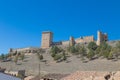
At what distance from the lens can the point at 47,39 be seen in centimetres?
10500

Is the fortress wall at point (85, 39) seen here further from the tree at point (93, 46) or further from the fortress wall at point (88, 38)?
the tree at point (93, 46)

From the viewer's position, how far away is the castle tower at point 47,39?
103 metres

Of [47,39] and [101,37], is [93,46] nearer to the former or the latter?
[101,37]

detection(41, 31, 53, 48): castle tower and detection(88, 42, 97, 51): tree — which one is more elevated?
detection(41, 31, 53, 48): castle tower

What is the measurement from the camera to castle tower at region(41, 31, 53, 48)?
103 metres

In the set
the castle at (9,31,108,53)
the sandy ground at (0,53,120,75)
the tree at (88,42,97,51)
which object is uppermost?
the castle at (9,31,108,53)

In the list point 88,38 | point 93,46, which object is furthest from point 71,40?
point 93,46

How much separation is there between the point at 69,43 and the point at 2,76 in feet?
253

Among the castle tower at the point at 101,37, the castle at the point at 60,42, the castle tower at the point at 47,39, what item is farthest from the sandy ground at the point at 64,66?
the castle tower at the point at 101,37

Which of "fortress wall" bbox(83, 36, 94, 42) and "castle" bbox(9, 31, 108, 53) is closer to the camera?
"castle" bbox(9, 31, 108, 53)

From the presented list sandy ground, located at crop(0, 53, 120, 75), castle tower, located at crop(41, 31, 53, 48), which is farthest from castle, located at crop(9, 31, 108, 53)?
sandy ground, located at crop(0, 53, 120, 75)

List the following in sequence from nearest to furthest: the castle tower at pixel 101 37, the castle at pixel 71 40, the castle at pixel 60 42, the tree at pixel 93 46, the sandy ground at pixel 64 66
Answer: the sandy ground at pixel 64 66 < the tree at pixel 93 46 < the castle tower at pixel 101 37 < the castle at pixel 71 40 < the castle at pixel 60 42

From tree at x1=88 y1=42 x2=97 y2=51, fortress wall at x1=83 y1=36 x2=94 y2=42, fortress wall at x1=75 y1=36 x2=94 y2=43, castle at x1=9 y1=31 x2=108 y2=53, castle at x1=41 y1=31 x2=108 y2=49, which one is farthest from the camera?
fortress wall at x1=75 y1=36 x2=94 y2=43

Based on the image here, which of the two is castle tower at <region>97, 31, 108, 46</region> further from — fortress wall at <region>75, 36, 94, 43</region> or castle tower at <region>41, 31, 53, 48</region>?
castle tower at <region>41, 31, 53, 48</region>
